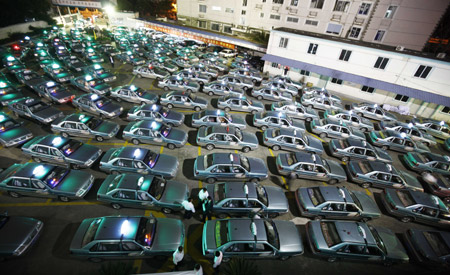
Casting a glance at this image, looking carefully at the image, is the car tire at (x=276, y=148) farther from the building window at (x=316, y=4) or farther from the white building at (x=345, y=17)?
the building window at (x=316, y=4)

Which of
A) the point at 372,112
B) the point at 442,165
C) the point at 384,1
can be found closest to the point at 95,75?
the point at 372,112

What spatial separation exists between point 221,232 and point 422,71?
87.8ft

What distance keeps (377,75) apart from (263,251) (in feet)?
82.0

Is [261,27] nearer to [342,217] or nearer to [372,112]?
[372,112]

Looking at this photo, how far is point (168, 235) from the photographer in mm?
8078

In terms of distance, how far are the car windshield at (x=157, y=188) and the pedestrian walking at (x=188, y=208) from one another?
1.23 metres

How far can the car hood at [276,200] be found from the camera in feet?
32.1

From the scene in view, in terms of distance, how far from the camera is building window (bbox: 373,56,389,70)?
2215cm

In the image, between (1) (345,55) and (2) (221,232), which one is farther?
(1) (345,55)

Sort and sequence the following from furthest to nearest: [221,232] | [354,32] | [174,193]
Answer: [354,32] < [174,193] < [221,232]

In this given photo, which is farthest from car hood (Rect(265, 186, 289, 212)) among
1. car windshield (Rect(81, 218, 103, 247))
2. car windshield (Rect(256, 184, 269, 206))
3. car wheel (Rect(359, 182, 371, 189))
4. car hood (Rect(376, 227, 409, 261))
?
car windshield (Rect(81, 218, 103, 247))

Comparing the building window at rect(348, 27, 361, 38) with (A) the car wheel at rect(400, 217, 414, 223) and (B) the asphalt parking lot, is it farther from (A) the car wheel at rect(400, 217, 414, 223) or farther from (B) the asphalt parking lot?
(A) the car wheel at rect(400, 217, 414, 223)

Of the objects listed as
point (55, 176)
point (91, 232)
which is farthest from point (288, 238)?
point (55, 176)

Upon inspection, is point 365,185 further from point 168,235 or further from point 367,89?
point 367,89
